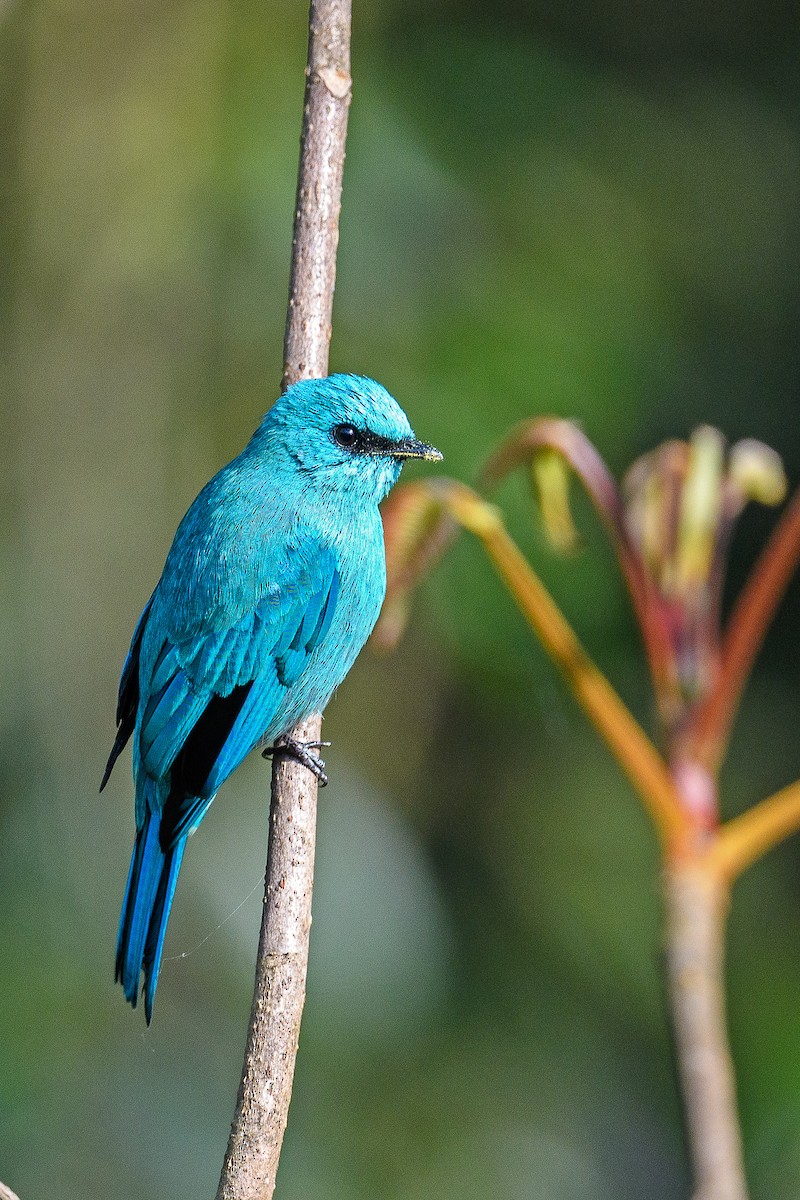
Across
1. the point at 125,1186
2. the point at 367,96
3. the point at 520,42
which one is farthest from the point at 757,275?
the point at 125,1186

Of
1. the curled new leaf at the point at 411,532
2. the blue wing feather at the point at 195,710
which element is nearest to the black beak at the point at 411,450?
the blue wing feather at the point at 195,710

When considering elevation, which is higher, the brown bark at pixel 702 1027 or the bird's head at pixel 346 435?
the bird's head at pixel 346 435

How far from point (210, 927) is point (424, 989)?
643 millimetres

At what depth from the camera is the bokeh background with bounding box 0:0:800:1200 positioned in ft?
13.2

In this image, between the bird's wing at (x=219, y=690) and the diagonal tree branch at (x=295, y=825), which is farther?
the bird's wing at (x=219, y=690)

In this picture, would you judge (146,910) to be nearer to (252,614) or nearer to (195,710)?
(195,710)

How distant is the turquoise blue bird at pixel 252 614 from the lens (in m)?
2.72

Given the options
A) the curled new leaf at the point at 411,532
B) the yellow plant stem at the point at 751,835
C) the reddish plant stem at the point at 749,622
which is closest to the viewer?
the yellow plant stem at the point at 751,835

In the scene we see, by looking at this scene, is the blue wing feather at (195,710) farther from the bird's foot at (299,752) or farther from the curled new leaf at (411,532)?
the curled new leaf at (411,532)

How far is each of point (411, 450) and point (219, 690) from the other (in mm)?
672

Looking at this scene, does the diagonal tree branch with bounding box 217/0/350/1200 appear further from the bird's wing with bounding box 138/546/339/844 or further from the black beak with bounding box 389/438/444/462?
the black beak with bounding box 389/438/444/462

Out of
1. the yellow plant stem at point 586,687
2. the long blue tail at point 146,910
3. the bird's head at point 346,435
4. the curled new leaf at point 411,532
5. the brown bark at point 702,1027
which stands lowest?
the brown bark at point 702,1027

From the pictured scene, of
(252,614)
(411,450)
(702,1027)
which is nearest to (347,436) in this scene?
(411,450)

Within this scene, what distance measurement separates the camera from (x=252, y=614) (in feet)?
9.28
